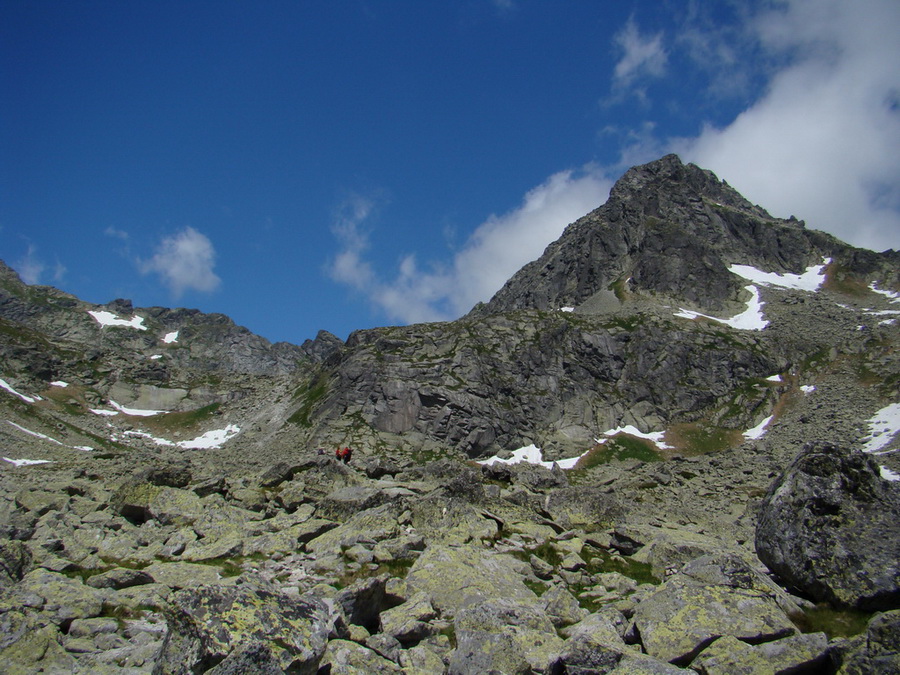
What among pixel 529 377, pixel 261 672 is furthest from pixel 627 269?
pixel 261 672

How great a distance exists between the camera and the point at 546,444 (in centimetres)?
9512

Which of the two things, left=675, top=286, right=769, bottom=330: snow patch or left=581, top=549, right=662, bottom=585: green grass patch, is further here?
left=675, top=286, right=769, bottom=330: snow patch

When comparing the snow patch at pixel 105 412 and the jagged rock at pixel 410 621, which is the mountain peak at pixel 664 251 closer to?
the snow patch at pixel 105 412

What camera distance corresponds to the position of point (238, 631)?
691 centimetres

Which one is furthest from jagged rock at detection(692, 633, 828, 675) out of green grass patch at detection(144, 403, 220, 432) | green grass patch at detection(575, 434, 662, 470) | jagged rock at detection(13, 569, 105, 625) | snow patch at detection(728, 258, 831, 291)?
snow patch at detection(728, 258, 831, 291)

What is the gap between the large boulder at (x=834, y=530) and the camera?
35.4ft

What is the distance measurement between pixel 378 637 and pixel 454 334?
103863 mm

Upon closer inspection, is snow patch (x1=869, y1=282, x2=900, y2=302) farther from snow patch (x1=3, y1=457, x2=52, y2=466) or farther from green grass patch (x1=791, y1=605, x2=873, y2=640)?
snow patch (x1=3, y1=457, x2=52, y2=466)

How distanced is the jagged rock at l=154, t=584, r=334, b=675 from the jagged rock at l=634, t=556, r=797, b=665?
570 cm

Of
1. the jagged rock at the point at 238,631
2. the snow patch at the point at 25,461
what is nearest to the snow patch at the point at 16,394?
the snow patch at the point at 25,461

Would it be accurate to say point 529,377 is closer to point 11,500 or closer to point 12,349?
point 11,500

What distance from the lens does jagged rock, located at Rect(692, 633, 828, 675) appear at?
748cm

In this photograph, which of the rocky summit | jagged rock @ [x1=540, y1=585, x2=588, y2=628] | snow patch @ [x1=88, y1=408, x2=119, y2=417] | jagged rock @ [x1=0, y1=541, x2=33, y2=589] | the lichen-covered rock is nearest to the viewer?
the rocky summit

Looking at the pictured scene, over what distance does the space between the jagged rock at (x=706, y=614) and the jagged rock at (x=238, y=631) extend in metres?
5.70
